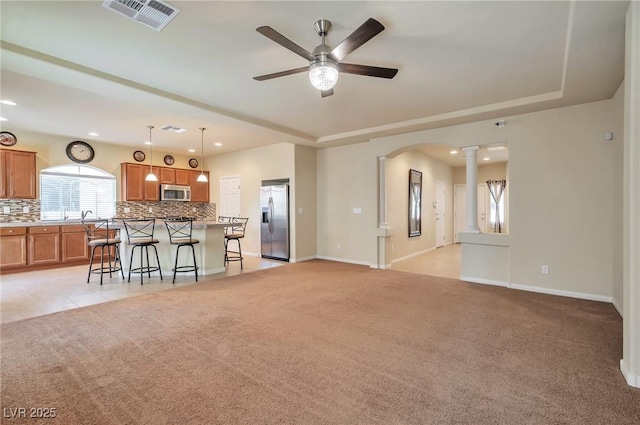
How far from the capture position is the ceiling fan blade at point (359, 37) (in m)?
2.05

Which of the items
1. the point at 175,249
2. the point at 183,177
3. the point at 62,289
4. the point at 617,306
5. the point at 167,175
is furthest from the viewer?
the point at 183,177

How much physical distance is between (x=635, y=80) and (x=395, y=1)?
5.77 ft

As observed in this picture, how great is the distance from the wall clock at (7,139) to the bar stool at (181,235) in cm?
370

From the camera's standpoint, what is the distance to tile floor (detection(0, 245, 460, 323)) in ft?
12.1

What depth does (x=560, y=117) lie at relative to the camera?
165 inches

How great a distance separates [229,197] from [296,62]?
18.5ft

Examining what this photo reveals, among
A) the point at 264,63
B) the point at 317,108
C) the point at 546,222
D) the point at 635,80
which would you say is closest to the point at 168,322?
the point at 264,63

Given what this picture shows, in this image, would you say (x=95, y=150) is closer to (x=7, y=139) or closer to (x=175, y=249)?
(x=7, y=139)

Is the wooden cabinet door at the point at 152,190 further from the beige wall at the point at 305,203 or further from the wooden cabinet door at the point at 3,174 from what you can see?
the beige wall at the point at 305,203

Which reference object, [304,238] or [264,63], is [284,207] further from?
[264,63]

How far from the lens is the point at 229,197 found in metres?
8.15

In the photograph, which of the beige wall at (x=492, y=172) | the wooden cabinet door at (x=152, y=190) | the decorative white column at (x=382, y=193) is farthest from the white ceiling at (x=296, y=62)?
the beige wall at (x=492, y=172)

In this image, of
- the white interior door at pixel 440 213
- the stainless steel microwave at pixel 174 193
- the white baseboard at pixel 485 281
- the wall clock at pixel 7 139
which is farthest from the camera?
the white interior door at pixel 440 213

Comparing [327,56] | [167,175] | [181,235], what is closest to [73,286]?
[181,235]
